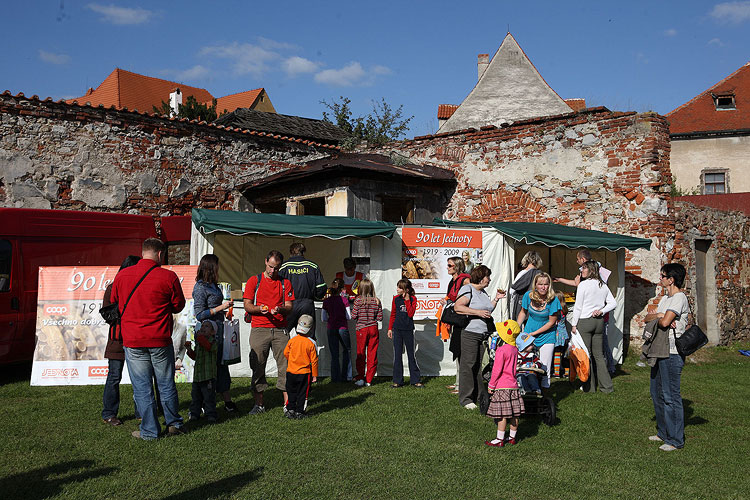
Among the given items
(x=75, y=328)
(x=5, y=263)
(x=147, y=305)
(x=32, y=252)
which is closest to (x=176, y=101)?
(x=32, y=252)

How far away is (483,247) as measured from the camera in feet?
31.6

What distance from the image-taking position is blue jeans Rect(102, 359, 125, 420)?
20.6 ft

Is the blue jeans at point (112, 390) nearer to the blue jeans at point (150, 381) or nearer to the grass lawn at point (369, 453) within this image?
the grass lawn at point (369, 453)

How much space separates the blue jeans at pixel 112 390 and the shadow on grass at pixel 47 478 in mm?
1320

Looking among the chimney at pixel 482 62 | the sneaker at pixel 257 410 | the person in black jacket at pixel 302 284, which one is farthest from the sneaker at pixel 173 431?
the chimney at pixel 482 62

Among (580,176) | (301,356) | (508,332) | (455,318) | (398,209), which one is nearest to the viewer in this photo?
(508,332)

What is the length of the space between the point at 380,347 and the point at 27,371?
544 centimetres

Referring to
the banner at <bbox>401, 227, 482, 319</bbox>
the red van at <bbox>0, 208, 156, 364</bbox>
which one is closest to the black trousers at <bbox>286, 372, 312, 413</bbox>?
the banner at <bbox>401, 227, 482, 319</bbox>

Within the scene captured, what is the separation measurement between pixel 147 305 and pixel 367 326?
3.69 metres

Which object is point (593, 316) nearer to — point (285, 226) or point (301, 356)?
point (301, 356)

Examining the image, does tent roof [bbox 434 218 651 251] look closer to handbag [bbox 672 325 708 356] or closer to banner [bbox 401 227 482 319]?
banner [bbox 401 227 482 319]

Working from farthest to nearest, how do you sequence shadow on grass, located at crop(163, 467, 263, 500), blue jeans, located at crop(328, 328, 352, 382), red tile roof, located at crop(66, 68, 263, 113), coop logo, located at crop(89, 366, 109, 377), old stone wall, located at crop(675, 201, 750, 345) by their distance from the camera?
red tile roof, located at crop(66, 68, 263, 113)
old stone wall, located at crop(675, 201, 750, 345)
blue jeans, located at crop(328, 328, 352, 382)
coop logo, located at crop(89, 366, 109, 377)
shadow on grass, located at crop(163, 467, 263, 500)

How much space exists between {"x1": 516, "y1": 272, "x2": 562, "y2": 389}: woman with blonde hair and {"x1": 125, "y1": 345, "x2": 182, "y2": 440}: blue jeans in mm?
4084

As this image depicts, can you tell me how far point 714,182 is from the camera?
28.3 metres
